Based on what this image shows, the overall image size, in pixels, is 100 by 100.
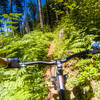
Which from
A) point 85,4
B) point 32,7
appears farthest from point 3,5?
point 85,4

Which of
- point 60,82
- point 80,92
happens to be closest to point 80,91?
point 80,92

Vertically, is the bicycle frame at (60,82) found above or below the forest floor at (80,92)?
above

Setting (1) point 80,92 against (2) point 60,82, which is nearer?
(2) point 60,82

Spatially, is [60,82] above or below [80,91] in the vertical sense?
above

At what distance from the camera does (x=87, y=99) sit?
81.7 inches

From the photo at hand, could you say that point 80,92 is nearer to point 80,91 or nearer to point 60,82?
point 80,91

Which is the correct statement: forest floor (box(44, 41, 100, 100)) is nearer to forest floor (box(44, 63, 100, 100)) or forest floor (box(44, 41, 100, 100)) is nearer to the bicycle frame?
forest floor (box(44, 63, 100, 100))

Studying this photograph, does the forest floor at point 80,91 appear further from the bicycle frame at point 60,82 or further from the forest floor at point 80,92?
the bicycle frame at point 60,82

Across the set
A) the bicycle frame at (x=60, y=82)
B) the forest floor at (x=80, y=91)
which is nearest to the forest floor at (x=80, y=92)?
the forest floor at (x=80, y=91)

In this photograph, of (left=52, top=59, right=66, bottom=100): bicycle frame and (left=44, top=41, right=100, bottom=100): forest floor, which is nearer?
(left=52, top=59, right=66, bottom=100): bicycle frame

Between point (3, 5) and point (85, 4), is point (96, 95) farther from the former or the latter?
point (3, 5)

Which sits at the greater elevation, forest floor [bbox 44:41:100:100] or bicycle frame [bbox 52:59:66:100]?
bicycle frame [bbox 52:59:66:100]

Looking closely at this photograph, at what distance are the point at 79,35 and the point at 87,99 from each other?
9.44 feet

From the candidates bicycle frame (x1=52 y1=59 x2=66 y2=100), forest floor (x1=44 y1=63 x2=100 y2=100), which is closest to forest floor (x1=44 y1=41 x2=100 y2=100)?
forest floor (x1=44 y1=63 x2=100 y2=100)
